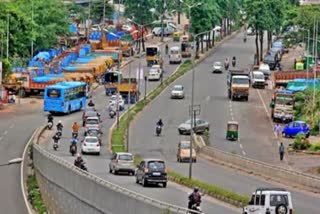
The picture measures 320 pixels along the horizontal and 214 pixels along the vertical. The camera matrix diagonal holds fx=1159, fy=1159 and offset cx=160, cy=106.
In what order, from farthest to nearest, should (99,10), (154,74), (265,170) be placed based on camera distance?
1. (99,10)
2. (154,74)
3. (265,170)

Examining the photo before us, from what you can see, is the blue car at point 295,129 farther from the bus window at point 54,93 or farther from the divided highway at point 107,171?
the bus window at point 54,93

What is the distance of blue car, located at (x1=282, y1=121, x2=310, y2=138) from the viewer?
86250mm

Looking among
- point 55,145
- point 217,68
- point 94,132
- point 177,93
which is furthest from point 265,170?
point 217,68

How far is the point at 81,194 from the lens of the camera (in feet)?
156

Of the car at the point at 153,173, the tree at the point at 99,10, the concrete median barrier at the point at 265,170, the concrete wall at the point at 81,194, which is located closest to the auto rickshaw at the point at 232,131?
the concrete median barrier at the point at 265,170

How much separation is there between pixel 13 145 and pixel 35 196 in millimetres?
19454

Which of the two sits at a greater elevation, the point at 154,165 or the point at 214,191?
the point at 154,165

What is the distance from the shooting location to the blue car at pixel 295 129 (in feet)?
283

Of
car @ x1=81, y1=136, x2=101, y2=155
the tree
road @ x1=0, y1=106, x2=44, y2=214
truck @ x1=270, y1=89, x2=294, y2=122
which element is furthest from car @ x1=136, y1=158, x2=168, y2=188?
the tree

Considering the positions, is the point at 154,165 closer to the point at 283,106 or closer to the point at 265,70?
the point at 283,106

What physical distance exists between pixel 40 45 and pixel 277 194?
10868 cm

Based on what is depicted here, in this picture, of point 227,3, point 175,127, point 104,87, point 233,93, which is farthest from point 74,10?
point 175,127

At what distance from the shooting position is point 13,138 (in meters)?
85.8

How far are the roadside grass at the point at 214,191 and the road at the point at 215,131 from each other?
5.91ft
